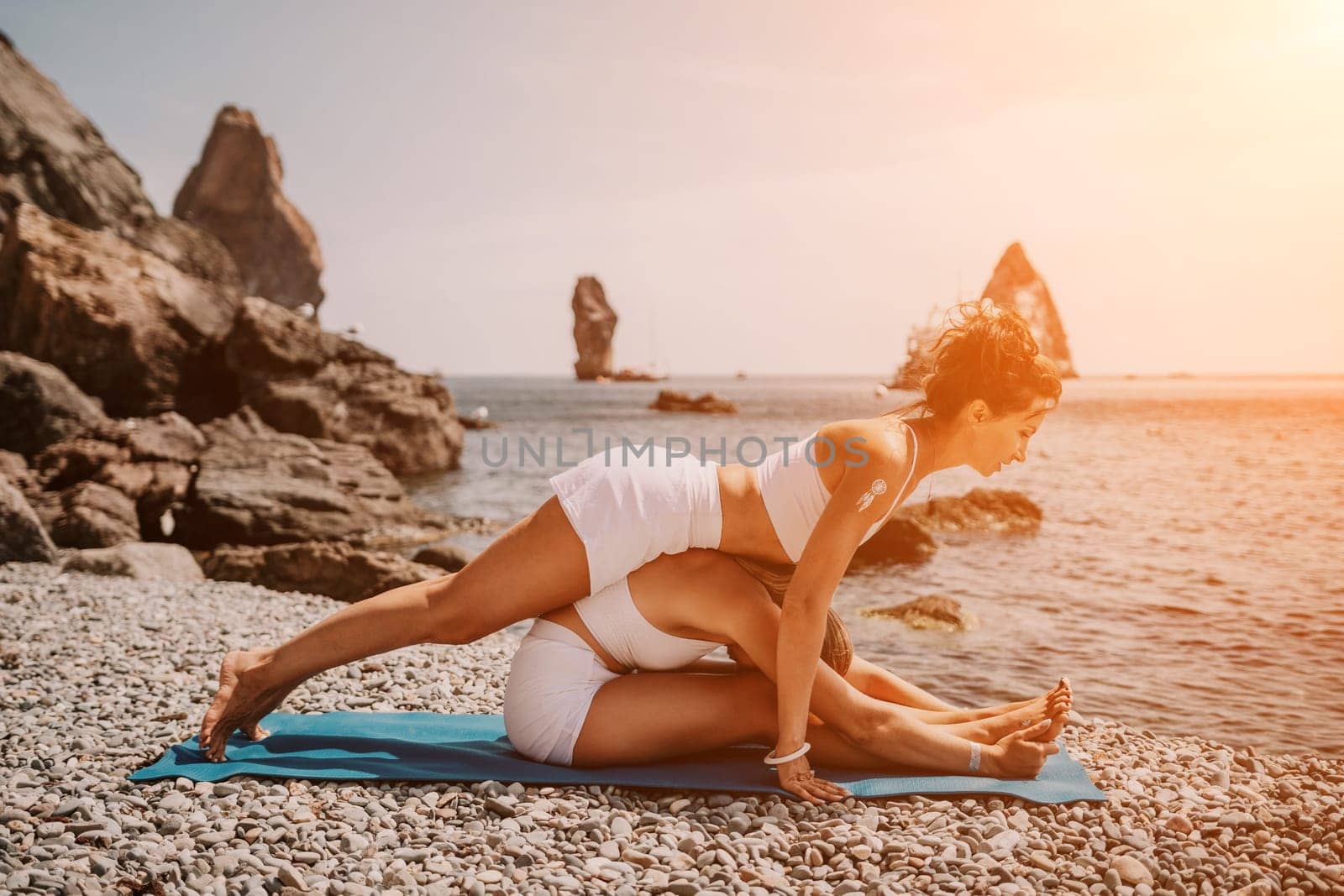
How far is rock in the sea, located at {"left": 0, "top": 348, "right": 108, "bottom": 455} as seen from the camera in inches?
472

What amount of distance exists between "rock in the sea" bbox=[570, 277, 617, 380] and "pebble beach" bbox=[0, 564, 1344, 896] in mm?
95002

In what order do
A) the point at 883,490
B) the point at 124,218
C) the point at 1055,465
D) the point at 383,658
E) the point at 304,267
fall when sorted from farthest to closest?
the point at 304,267 < the point at 1055,465 < the point at 124,218 < the point at 383,658 < the point at 883,490

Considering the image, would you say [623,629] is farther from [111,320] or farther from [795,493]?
[111,320]

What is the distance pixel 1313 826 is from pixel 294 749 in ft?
12.5

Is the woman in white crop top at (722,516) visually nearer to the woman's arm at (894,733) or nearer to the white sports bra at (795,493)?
the white sports bra at (795,493)

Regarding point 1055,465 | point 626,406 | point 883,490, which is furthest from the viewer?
point 626,406

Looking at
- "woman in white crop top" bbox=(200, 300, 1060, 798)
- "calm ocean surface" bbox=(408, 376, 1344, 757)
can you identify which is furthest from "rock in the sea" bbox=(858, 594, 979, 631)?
"woman in white crop top" bbox=(200, 300, 1060, 798)

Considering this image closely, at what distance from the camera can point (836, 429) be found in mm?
3160

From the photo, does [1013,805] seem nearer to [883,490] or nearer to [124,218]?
[883,490]

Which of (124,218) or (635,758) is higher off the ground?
(124,218)

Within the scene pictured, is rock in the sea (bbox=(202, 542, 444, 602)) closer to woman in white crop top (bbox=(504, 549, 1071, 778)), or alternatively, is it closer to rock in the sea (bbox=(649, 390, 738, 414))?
woman in white crop top (bbox=(504, 549, 1071, 778))

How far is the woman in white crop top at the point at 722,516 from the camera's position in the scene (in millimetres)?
3109

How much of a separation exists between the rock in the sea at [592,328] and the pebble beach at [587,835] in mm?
95002

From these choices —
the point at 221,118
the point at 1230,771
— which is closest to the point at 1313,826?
the point at 1230,771
